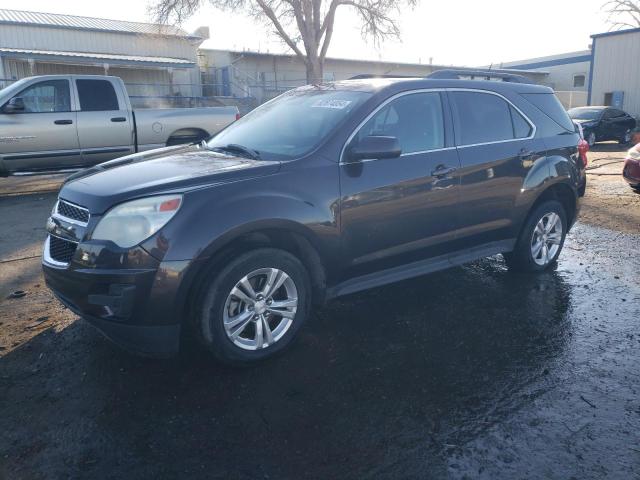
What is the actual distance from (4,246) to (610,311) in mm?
6379

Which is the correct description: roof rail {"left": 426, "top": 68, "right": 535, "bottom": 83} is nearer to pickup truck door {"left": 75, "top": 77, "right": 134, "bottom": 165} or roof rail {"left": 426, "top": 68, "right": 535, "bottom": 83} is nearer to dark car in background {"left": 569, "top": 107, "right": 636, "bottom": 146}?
pickup truck door {"left": 75, "top": 77, "right": 134, "bottom": 165}

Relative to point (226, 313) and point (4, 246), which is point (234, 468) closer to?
point (226, 313)

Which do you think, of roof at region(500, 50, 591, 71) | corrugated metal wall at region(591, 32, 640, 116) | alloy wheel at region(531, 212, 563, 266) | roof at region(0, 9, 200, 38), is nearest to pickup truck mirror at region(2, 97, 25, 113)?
alloy wheel at region(531, 212, 563, 266)

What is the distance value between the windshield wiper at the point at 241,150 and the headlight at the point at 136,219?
878mm

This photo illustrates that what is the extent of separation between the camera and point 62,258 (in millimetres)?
3232

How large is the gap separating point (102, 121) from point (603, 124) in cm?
1693

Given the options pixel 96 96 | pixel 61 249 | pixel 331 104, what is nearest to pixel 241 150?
pixel 331 104

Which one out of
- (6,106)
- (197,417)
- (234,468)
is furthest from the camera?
(6,106)

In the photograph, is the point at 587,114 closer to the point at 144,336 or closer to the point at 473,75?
the point at 473,75

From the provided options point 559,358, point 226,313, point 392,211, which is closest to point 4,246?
point 226,313

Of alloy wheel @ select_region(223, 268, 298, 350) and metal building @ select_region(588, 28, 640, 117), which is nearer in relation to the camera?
alloy wheel @ select_region(223, 268, 298, 350)

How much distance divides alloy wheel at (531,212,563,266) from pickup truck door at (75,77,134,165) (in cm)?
769

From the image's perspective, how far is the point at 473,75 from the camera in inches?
190

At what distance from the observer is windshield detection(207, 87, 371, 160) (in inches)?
147
